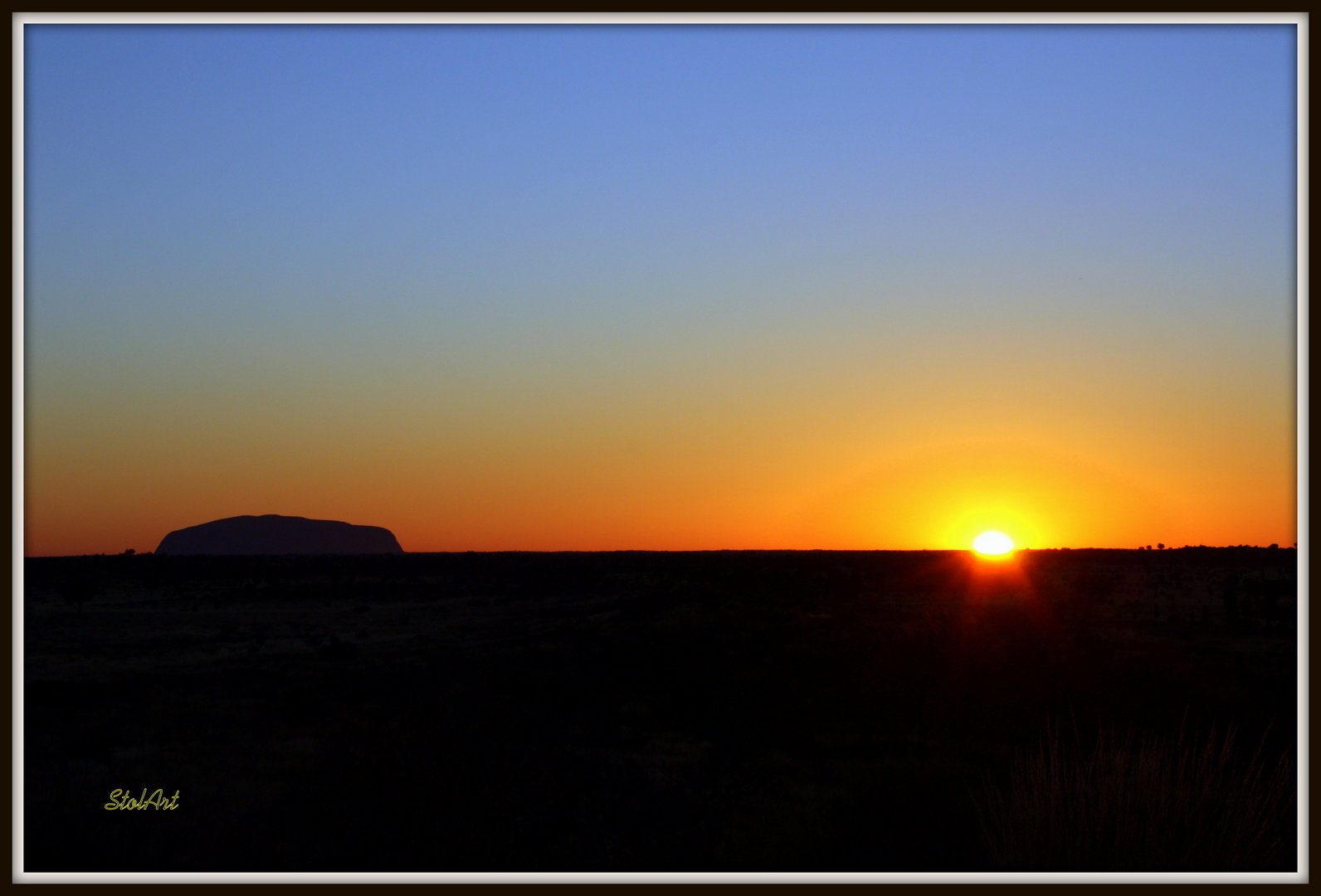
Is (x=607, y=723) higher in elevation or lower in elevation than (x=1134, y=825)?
lower

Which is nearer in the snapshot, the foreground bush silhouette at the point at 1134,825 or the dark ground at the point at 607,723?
the foreground bush silhouette at the point at 1134,825

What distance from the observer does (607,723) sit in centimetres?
1878

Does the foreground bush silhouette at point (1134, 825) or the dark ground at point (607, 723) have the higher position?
the foreground bush silhouette at point (1134, 825)

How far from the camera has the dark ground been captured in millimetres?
9641

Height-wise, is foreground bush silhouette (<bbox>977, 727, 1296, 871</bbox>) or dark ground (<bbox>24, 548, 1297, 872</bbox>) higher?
foreground bush silhouette (<bbox>977, 727, 1296, 871</bbox>)

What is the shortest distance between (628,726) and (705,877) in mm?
12727

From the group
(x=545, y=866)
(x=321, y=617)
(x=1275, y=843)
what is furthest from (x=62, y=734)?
(x=321, y=617)

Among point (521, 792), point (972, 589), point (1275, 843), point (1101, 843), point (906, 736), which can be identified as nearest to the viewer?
point (1101, 843)

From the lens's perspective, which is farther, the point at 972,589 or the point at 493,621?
the point at 972,589

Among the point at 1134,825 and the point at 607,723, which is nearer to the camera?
the point at 1134,825

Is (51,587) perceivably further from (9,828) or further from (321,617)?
(9,828)

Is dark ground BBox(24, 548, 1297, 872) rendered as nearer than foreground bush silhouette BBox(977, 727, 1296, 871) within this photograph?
No

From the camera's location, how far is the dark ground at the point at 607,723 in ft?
31.6

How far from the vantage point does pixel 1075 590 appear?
5703 cm
